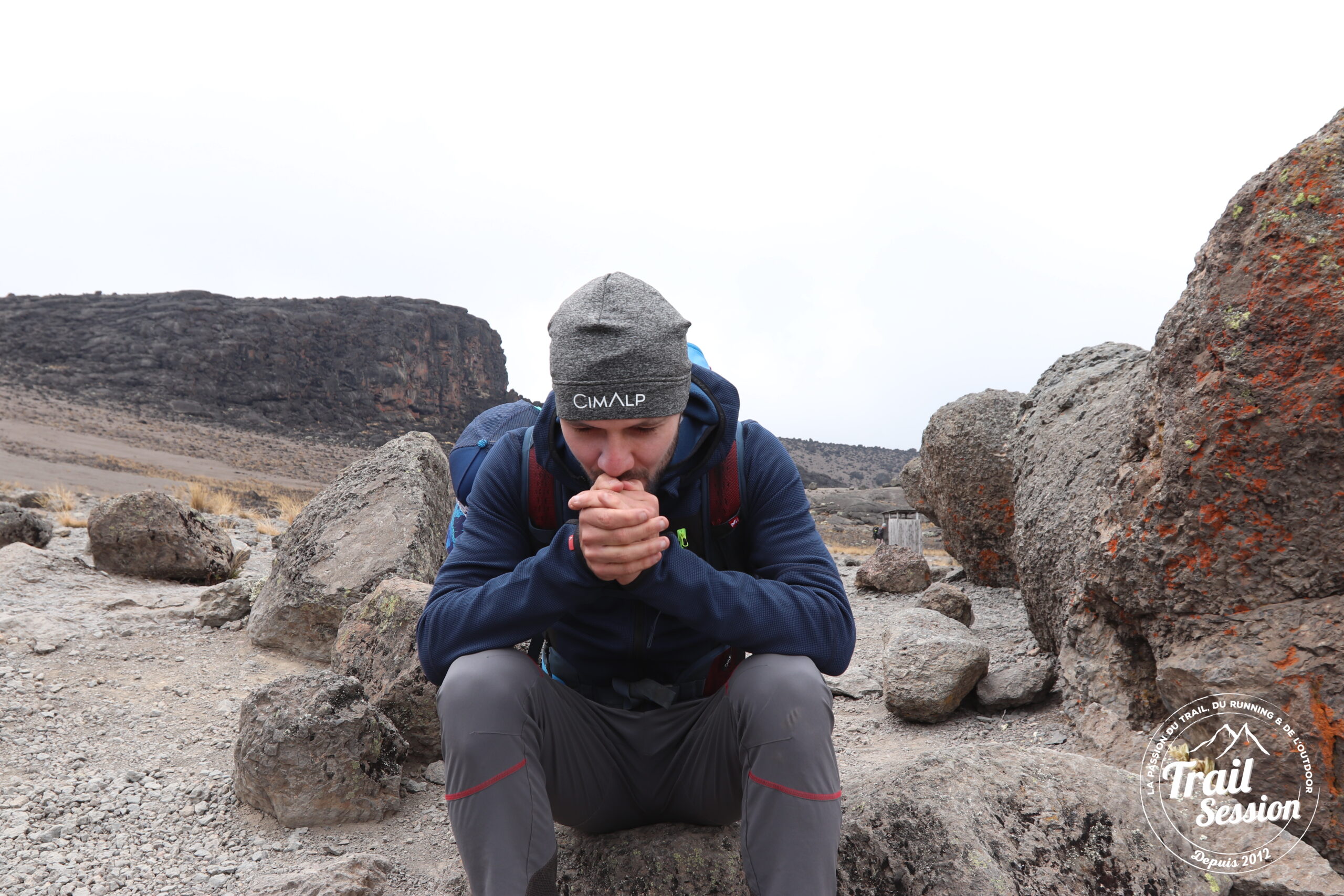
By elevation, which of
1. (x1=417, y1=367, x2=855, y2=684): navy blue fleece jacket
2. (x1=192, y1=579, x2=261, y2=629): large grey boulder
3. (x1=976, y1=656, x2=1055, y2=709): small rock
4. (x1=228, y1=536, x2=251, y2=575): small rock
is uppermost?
(x1=417, y1=367, x2=855, y2=684): navy blue fleece jacket

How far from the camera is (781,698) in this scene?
167 centimetres

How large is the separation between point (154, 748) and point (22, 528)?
5202 mm

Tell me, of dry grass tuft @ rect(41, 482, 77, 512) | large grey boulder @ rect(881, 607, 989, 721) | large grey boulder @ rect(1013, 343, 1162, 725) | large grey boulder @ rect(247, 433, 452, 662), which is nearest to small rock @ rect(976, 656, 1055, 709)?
large grey boulder @ rect(881, 607, 989, 721)

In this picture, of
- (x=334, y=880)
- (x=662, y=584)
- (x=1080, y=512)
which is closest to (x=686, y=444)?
(x=662, y=584)

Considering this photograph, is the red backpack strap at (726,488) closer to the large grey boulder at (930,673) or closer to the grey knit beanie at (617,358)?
the grey knit beanie at (617,358)

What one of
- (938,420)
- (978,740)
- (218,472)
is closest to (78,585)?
(978,740)

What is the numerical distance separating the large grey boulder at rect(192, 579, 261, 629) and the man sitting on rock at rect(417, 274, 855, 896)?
3.93 meters

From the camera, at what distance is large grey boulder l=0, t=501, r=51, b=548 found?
6.91 m

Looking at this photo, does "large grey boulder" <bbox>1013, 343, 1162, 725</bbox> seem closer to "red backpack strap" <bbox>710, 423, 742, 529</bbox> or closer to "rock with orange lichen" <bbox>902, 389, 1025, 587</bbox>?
"rock with orange lichen" <bbox>902, 389, 1025, 587</bbox>

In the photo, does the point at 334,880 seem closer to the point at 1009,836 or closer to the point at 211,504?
the point at 1009,836

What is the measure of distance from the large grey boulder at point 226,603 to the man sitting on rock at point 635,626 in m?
3.93

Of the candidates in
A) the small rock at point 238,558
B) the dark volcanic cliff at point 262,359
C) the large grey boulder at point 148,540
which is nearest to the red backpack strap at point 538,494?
the large grey boulder at point 148,540

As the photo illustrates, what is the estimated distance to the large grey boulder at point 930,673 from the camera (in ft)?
12.6

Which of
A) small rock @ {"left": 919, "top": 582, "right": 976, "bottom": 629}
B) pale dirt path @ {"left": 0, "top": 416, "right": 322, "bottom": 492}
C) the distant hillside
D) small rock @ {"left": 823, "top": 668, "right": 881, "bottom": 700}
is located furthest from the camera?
the distant hillside
